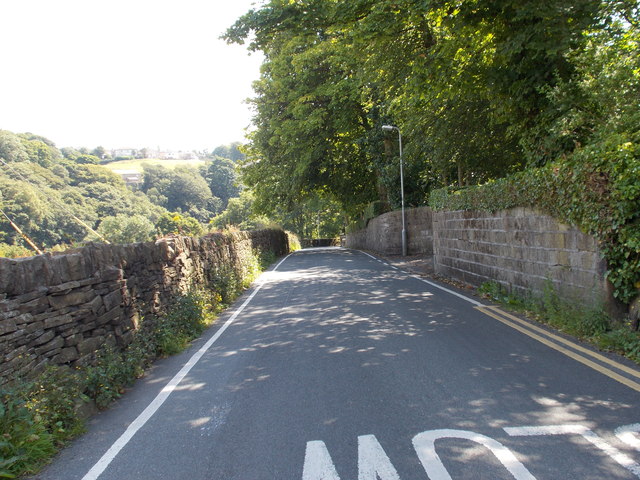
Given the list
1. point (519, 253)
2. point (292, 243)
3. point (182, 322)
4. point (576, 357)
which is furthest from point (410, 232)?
point (292, 243)

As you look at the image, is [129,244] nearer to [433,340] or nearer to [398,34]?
[433,340]

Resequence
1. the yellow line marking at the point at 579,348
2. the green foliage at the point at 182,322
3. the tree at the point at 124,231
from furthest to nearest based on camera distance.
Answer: the tree at the point at 124,231 < the green foliage at the point at 182,322 < the yellow line marking at the point at 579,348

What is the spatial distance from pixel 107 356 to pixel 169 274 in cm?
299

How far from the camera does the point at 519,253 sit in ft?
30.1

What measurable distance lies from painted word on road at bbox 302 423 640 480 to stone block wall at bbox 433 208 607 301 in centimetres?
347

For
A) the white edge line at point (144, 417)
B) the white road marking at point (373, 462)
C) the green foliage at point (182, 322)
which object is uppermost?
the green foliage at point (182, 322)

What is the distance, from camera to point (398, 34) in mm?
12445

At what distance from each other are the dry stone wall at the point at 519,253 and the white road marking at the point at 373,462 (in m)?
4.54

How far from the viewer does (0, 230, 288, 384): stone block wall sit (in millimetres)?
4301

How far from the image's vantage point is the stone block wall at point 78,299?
14.1 ft

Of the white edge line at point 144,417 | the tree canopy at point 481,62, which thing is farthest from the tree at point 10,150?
the white edge line at point 144,417

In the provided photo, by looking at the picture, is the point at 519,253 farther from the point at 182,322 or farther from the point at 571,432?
the point at 182,322

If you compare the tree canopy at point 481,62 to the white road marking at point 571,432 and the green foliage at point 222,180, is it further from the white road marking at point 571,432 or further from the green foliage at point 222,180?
the green foliage at point 222,180

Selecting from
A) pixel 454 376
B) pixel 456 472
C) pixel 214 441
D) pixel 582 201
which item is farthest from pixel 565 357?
pixel 214 441
